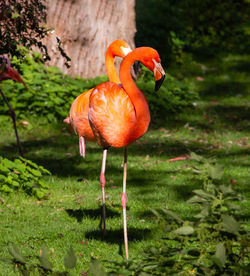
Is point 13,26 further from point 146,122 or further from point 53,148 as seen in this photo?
point 53,148

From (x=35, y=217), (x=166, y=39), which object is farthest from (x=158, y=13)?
(x=35, y=217)

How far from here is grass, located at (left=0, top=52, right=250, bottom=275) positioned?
4749 mm

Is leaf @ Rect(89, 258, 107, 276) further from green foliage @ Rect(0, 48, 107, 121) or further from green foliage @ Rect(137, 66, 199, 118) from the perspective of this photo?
green foliage @ Rect(137, 66, 199, 118)

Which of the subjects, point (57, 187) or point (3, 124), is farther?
point (3, 124)

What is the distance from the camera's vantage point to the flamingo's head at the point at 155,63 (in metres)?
3.84

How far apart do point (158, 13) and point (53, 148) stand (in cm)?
645

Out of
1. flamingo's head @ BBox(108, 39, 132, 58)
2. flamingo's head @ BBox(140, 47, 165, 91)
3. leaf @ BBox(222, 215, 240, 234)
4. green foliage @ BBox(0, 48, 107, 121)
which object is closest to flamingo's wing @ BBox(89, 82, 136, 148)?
flamingo's head @ BBox(140, 47, 165, 91)

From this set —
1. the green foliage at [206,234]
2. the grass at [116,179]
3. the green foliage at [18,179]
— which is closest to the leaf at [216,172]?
the green foliage at [206,234]

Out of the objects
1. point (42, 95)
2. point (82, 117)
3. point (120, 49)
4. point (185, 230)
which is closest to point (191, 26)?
point (42, 95)

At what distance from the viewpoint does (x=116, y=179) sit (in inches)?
273

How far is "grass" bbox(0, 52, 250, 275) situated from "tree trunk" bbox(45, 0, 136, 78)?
1736 millimetres

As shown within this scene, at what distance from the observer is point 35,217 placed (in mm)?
5441

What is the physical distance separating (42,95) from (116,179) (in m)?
3.40

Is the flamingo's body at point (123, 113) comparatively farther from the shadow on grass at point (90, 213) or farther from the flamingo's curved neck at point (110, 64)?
the shadow on grass at point (90, 213)
